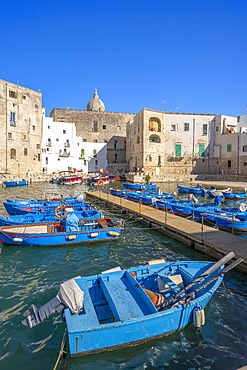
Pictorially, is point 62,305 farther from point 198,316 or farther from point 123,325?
point 198,316

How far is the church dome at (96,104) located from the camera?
6988 cm

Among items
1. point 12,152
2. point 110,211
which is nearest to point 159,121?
point 12,152

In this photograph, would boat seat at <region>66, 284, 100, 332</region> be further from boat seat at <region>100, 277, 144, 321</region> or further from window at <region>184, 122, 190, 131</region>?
window at <region>184, 122, 190, 131</region>

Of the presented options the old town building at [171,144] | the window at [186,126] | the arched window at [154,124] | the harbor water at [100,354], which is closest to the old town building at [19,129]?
the old town building at [171,144]

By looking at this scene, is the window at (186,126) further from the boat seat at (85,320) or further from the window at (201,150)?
the boat seat at (85,320)

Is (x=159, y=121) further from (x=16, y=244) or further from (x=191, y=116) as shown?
(x=16, y=244)

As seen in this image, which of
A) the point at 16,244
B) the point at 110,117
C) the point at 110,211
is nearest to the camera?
the point at 16,244

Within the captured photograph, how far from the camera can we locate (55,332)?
19.1ft

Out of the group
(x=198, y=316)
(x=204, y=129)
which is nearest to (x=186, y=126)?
(x=204, y=129)

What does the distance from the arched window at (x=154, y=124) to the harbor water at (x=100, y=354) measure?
40836mm

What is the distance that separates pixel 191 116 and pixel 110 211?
37.2m

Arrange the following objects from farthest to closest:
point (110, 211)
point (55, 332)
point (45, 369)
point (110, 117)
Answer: point (110, 117), point (110, 211), point (55, 332), point (45, 369)

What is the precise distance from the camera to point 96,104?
70125mm

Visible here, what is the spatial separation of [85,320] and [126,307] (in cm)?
87
